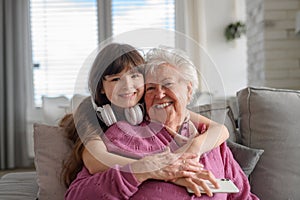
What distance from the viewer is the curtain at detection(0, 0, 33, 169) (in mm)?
4336

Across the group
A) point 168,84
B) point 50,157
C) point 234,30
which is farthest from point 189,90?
point 234,30

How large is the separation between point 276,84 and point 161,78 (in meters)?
2.43

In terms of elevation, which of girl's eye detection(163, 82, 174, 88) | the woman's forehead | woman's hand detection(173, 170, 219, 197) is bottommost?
woman's hand detection(173, 170, 219, 197)

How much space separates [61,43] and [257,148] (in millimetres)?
3296

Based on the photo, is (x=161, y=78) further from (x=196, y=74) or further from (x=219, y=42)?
(x=219, y=42)

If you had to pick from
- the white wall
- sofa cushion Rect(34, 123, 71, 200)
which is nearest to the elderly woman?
sofa cushion Rect(34, 123, 71, 200)

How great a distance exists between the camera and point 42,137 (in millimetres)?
1583

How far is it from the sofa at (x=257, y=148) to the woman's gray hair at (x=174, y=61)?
0.40m

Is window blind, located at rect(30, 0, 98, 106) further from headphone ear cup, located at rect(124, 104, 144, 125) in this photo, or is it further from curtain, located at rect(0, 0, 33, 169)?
headphone ear cup, located at rect(124, 104, 144, 125)

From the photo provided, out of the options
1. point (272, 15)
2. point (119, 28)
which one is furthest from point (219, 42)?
point (272, 15)

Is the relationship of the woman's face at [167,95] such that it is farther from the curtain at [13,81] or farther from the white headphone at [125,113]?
the curtain at [13,81]

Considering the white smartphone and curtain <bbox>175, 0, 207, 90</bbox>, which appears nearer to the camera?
the white smartphone

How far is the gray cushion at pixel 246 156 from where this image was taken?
5.10ft

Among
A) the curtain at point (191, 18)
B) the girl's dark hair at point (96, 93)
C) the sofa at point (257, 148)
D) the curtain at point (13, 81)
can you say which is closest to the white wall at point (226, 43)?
the curtain at point (191, 18)
